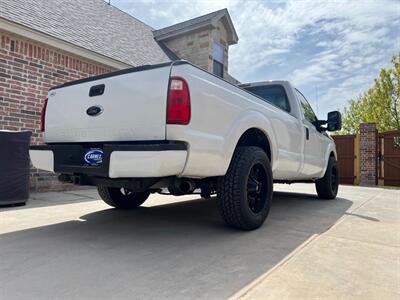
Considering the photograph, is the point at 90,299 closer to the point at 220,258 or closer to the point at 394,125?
the point at 220,258

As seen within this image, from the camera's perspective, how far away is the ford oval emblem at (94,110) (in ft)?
8.63

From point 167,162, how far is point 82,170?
83 centimetres

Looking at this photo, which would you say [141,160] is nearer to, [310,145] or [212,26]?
[310,145]

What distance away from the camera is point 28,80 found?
6066 millimetres

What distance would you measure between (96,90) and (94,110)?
18cm

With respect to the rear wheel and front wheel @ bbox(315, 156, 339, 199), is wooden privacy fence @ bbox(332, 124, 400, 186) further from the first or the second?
the rear wheel

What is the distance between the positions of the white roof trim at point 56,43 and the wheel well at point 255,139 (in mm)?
4981

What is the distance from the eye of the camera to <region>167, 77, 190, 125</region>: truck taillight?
2.32 meters

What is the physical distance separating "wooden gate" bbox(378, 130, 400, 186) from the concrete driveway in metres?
8.53

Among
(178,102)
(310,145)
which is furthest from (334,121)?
(178,102)

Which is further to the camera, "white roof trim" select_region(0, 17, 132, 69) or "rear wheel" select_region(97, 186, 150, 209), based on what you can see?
"white roof trim" select_region(0, 17, 132, 69)

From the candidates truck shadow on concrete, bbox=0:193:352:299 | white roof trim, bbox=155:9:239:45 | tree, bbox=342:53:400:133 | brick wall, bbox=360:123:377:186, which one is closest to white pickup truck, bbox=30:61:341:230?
truck shadow on concrete, bbox=0:193:352:299

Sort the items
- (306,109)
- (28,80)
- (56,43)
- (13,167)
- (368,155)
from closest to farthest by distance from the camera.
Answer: (13,167) < (306,109) < (28,80) < (56,43) < (368,155)

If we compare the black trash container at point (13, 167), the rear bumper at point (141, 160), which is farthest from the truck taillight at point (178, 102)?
the black trash container at point (13, 167)
